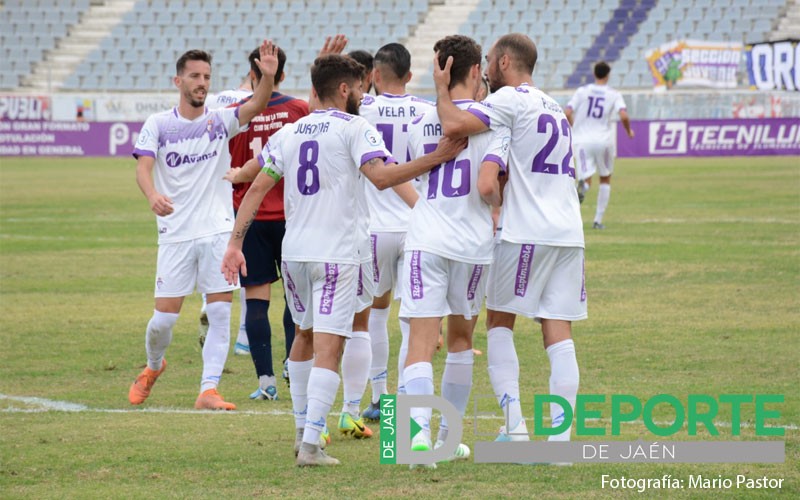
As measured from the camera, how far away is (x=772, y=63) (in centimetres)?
4075

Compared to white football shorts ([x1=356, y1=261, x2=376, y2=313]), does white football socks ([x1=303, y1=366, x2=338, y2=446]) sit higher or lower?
lower

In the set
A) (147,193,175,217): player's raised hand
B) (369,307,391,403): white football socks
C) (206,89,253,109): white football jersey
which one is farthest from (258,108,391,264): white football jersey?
(206,89,253,109): white football jersey

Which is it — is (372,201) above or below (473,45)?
below

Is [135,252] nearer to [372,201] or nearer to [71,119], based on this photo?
[372,201]

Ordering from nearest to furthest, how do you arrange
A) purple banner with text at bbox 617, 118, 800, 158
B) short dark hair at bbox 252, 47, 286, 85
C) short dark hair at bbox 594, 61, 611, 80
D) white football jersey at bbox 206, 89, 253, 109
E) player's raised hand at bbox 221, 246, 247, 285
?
1. player's raised hand at bbox 221, 246, 247, 285
2. short dark hair at bbox 252, 47, 286, 85
3. white football jersey at bbox 206, 89, 253, 109
4. short dark hair at bbox 594, 61, 611, 80
5. purple banner with text at bbox 617, 118, 800, 158

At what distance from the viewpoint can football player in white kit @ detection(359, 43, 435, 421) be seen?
741 cm

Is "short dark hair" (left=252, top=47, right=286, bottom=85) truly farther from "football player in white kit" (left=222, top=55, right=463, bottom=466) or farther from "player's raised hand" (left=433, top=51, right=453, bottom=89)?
"player's raised hand" (left=433, top=51, right=453, bottom=89)

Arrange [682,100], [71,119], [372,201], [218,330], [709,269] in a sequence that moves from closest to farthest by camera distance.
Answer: [372,201], [218,330], [709,269], [682,100], [71,119]

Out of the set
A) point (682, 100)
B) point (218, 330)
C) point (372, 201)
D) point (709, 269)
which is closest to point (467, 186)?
point (372, 201)

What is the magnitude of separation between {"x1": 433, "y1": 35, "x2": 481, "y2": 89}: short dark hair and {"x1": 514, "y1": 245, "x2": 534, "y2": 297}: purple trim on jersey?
929 mm

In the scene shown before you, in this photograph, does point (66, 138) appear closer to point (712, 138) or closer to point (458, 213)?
point (712, 138)

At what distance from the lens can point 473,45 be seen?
623cm

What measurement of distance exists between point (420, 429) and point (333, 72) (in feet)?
6.14

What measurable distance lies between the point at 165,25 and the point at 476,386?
4395 cm
